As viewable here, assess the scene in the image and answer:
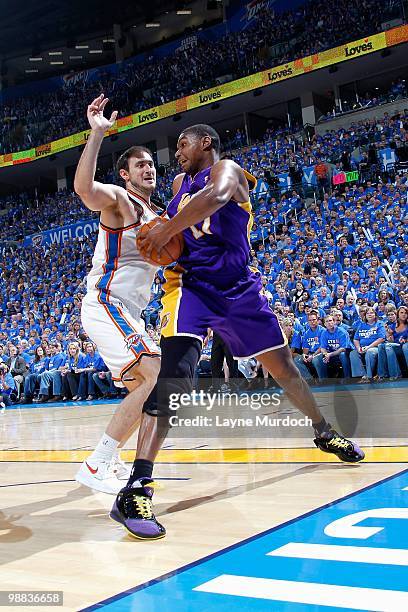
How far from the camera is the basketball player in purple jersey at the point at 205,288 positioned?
8.87 feet

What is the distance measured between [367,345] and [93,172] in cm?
690

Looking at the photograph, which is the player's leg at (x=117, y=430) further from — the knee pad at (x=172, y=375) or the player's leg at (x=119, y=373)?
the knee pad at (x=172, y=375)

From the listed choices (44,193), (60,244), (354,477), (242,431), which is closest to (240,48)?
(60,244)

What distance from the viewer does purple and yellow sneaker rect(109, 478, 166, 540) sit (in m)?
2.42

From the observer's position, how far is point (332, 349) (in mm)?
9273

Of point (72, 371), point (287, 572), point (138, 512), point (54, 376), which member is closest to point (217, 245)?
point (138, 512)

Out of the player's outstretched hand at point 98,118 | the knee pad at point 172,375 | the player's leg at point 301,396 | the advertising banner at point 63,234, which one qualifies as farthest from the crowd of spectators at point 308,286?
the knee pad at point 172,375

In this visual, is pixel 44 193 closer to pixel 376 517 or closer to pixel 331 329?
pixel 331 329

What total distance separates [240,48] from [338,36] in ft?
15.9

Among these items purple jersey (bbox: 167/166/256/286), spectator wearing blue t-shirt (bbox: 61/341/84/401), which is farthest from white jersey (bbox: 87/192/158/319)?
spectator wearing blue t-shirt (bbox: 61/341/84/401)

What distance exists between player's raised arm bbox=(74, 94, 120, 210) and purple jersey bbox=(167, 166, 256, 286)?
0.37 meters

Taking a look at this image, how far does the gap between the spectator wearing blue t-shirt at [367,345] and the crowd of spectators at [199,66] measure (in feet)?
43.7

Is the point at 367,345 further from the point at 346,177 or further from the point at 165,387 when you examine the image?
the point at 346,177

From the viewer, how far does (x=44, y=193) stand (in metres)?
30.2
